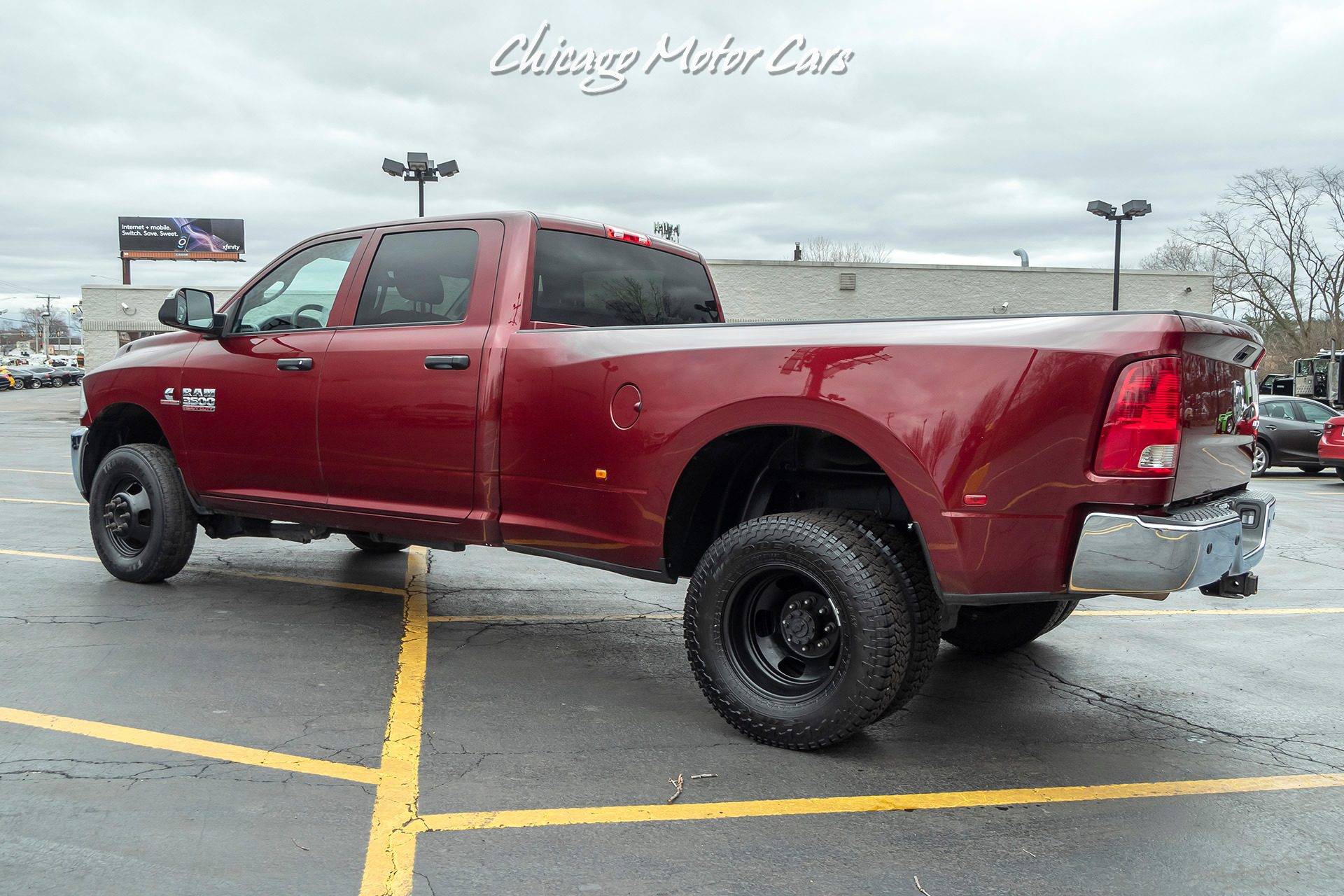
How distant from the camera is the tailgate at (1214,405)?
121 inches

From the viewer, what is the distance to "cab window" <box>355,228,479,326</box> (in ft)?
15.3

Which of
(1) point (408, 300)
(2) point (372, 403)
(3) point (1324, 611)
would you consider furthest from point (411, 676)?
(3) point (1324, 611)

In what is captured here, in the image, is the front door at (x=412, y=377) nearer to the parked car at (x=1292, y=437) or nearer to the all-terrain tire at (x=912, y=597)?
the all-terrain tire at (x=912, y=597)

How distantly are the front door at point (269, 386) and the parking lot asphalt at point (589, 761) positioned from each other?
0.73 metres

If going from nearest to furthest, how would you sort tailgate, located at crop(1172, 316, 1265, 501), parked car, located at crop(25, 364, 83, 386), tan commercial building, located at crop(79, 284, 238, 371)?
tailgate, located at crop(1172, 316, 1265, 501) → tan commercial building, located at crop(79, 284, 238, 371) → parked car, located at crop(25, 364, 83, 386)

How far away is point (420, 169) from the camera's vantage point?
19.4m

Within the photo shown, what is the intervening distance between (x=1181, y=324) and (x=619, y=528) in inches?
81.8

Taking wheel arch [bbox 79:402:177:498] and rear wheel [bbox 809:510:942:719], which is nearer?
rear wheel [bbox 809:510:942:719]

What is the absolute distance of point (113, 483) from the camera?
5.93 metres

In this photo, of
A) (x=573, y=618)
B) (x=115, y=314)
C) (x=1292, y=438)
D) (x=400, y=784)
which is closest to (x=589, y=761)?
(x=400, y=784)

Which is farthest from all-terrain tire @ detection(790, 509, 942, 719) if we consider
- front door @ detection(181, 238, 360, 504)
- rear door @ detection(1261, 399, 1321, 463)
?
rear door @ detection(1261, 399, 1321, 463)

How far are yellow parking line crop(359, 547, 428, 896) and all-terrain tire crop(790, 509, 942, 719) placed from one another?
1537mm

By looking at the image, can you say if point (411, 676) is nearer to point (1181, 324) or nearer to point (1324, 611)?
point (1181, 324)

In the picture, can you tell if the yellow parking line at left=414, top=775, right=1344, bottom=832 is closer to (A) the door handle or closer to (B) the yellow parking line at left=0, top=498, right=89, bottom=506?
(A) the door handle
